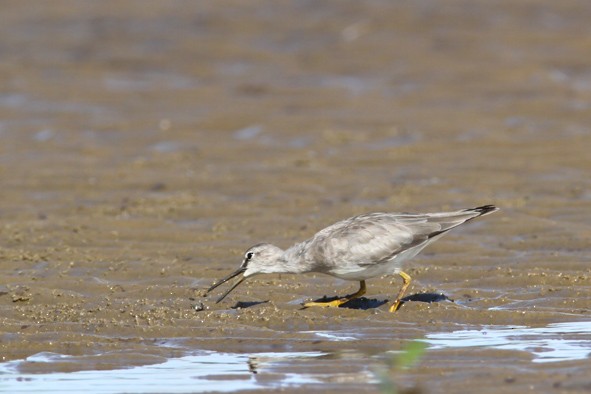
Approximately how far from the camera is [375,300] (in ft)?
33.7

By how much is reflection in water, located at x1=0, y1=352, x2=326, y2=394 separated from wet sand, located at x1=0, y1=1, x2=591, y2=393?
0.17 metres

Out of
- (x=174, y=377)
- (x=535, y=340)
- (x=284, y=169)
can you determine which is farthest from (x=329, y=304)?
(x=284, y=169)

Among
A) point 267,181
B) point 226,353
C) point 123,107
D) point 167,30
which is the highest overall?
point 167,30

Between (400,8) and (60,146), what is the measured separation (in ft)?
22.0

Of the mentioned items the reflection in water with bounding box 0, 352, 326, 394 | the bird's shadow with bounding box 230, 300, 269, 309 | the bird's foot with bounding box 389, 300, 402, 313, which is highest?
the bird's shadow with bounding box 230, 300, 269, 309

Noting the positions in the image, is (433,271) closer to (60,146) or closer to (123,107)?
(60,146)

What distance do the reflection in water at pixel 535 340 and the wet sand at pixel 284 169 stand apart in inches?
7.6

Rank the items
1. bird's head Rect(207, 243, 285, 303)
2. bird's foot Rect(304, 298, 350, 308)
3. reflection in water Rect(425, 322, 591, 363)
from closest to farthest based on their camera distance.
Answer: reflection in water Rect(425, 322, 591, 363), bird's foot Rect(304, 298, 350, 308), bird's head Rect(207, 243, 285, 303)

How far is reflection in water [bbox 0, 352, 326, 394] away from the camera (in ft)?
25.0

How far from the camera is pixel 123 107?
17.8 m

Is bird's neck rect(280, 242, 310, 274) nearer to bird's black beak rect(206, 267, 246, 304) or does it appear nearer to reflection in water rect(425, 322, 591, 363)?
bird's black beak rect(206, 267, 246, 304)

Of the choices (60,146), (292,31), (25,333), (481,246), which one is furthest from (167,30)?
(25,333)

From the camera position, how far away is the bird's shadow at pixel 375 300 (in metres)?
9.99

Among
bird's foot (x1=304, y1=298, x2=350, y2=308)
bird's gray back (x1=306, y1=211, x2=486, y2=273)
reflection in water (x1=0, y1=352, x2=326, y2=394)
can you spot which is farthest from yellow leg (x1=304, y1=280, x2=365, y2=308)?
reflection in water (x1=0, y1=352, x2=326, y2=394)
